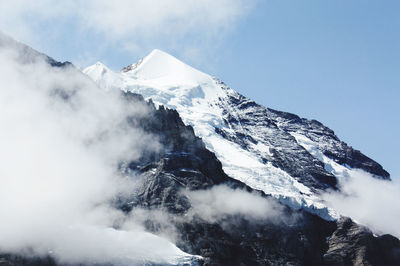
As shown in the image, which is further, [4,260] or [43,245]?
[43,245]

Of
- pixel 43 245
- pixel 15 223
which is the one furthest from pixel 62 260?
pixel 15 223

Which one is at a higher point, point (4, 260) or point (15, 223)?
point (15, 223)

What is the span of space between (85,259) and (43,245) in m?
11.6

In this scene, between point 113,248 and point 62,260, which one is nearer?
point 62,260

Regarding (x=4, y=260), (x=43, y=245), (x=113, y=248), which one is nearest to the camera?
(x=4, y=260)

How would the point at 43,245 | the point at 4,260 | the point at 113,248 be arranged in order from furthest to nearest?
the point at 113,248, the point at 43,245, the point at 4,260

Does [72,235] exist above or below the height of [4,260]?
above

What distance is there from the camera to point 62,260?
18625 centimetres

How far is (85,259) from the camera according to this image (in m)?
190

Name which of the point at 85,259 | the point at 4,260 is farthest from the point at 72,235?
the point at 4,260

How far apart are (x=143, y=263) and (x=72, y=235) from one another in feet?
68.6

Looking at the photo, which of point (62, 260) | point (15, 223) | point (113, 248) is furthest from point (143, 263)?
point (15, 223)

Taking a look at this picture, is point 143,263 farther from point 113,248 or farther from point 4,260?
point 4,260

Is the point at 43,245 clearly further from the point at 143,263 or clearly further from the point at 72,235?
the point at 143,263
